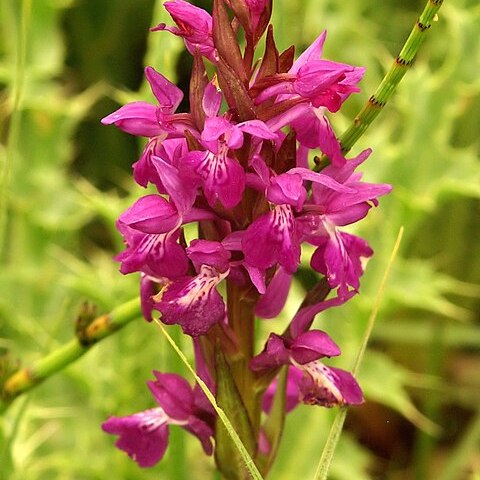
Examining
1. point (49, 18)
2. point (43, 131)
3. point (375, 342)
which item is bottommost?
point (375, 342)

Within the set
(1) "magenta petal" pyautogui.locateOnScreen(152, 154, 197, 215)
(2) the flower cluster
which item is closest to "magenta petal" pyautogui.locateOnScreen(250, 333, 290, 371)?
(2) the flower cluster

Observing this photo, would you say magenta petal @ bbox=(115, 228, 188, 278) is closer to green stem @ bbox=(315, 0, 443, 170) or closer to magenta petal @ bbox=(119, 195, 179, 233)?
magenta petal @ bbox=(119, 195, 179, 233)

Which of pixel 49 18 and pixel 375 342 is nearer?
pixel 49 18

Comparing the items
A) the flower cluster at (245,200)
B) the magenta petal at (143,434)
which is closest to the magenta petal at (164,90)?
the flower cluster at (245,200)

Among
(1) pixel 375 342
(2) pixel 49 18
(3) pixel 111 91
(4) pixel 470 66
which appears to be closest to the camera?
(4) pixel 470 66

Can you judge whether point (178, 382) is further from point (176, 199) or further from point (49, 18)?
point (49, 18)

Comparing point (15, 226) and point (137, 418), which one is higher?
point (137, 418)

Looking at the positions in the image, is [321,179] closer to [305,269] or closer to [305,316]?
[305,316]

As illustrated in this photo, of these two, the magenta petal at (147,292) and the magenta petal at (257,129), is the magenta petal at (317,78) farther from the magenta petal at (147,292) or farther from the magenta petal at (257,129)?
the magenta petal at (147,292)

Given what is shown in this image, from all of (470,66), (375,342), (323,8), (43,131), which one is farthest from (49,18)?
(375,342)
